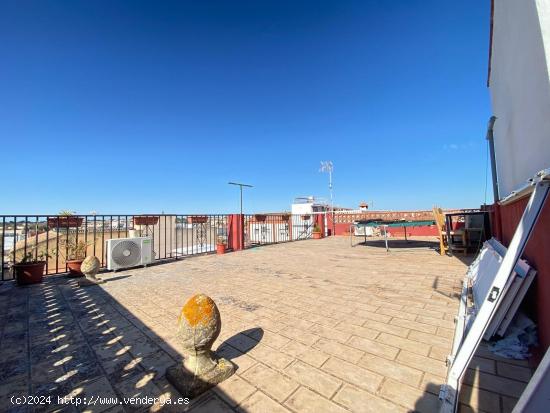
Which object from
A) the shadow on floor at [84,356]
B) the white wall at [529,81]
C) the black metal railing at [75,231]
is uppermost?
the white wall at [529,81]

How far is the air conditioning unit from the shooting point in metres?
5.52

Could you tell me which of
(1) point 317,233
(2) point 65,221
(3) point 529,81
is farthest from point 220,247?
(3) point 529,81

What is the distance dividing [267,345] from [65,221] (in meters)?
5.49

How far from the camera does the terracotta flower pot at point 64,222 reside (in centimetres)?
523

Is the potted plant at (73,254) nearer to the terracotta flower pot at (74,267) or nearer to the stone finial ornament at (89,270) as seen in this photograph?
the terracotta flower pot at (74,267)

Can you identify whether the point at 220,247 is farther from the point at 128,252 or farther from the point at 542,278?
the point at 542,278

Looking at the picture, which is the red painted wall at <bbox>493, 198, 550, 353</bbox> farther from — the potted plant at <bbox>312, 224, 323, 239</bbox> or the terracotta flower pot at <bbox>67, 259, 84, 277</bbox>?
the potted plant at <bbox>312, 224, 323, 239</bbox>

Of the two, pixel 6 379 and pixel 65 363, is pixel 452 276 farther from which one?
pixel 6 379

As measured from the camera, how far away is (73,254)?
17.4 feet

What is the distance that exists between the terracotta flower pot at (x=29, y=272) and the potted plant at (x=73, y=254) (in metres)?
0.52

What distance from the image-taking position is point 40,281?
4715 millimetres

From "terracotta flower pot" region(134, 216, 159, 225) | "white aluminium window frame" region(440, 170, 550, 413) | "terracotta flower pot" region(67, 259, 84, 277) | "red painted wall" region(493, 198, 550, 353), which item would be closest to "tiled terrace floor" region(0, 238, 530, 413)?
"white aluminium window frame" region(440, 170, 550, 413)

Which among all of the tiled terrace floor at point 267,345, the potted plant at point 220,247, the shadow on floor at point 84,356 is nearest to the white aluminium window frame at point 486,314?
the tiled terrace floor at point 267,345

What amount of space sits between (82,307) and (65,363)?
1.64 meters
